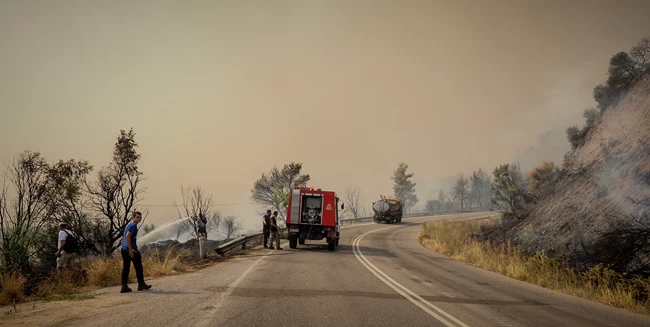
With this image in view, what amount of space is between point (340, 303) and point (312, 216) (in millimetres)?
12341

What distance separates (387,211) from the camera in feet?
146

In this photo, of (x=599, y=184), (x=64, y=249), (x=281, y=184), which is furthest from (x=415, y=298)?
(x=281, y=184)

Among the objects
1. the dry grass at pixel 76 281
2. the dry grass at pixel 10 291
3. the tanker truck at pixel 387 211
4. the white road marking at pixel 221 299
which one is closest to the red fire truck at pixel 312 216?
the dry grass at pixel 76 281

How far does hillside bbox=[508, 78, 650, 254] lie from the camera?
13.2 metres

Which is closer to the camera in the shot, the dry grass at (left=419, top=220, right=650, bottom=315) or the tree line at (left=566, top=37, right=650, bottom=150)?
the dry grass at (left=419, top=220, right=650, bottom=315)

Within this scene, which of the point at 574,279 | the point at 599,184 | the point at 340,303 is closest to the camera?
the point at 340,303

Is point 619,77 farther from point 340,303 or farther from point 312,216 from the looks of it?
point 340,303

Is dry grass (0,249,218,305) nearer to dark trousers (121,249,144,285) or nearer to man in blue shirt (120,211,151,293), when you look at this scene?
dark trousers (121,249,144,285)

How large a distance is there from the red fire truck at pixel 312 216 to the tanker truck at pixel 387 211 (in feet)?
86.5

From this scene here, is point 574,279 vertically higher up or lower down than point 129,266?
lower down

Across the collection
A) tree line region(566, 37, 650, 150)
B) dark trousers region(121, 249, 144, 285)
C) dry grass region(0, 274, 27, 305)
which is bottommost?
dry grass region(0, 274, 27, 305)

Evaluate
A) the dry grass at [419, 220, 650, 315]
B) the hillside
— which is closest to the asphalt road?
the dry grass at [419, 220, 650, 315]

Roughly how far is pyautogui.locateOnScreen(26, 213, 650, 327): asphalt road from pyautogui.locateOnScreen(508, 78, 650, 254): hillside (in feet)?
18.5

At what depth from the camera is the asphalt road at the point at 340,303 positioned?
5520mm
